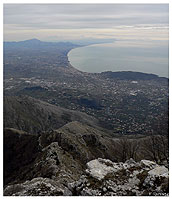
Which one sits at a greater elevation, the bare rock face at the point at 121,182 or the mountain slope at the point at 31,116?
the bare rock face at the point at 121,182

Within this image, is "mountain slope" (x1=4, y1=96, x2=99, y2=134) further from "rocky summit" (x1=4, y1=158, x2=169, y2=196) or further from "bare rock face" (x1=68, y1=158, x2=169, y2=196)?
"bare rock face" (x1=68, y1=158, x2=169, y2=196)

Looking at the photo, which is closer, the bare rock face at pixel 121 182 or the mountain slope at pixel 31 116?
the bare rock face at pixel 121 182

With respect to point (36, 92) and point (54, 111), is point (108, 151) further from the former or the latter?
point (36, 92)

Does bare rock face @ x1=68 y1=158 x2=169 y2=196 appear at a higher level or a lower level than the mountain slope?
higher

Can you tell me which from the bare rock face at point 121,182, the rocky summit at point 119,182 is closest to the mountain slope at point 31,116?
the rocky summit at point 119,182

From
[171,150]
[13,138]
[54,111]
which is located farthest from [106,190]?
[54,111]

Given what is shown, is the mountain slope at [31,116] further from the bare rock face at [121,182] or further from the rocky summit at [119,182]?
the bare rock face at [121,182]

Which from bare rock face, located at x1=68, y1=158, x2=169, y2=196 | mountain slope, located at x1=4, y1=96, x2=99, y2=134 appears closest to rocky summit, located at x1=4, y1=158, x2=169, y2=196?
bare rock face, located at x1=68, y1=158, x2=169, y2=196

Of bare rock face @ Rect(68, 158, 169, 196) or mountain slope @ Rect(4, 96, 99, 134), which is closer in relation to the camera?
bare rock face @ Rect(68, 158, 169, 196)
